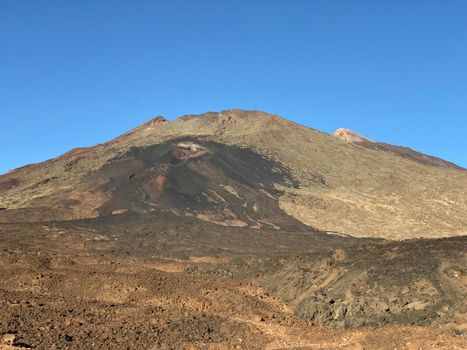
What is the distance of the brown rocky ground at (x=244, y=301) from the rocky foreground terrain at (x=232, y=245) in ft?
0.26

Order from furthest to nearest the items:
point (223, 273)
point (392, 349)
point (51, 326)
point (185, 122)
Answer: point (185, 122) → point (223, 273) → point (51, 326) → point (392, 349)

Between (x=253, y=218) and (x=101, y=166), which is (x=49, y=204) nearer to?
(x=101, y=166)

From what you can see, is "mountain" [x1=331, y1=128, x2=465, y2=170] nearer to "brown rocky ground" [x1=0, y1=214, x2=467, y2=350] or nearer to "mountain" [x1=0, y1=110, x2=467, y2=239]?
"mountain" [x1=0, y1=110, x2=467, y2=239]

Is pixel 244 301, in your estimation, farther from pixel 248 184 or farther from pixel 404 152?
pixel 404 152

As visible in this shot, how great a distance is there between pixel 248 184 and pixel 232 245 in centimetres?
2442

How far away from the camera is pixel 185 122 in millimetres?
104688

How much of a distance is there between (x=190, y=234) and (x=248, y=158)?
34.0 metres

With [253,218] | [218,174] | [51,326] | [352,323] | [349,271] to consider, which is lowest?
[51,326]

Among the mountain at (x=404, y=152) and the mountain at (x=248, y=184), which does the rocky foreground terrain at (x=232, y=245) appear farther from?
the mountain at (x=404, y=152)

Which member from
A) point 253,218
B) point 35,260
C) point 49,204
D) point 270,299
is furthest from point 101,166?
point 270,299

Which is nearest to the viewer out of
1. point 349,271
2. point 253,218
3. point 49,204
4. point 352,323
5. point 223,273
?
point 352,323

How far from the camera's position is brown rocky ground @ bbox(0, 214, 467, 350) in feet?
58.0

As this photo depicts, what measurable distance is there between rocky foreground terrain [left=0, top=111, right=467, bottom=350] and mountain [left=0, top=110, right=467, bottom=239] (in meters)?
0.31

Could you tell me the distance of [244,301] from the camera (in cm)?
2356
